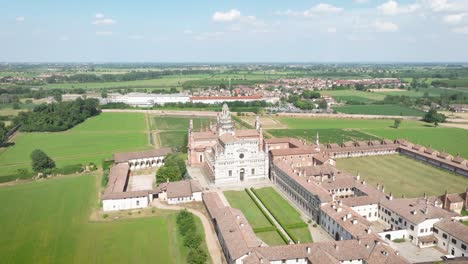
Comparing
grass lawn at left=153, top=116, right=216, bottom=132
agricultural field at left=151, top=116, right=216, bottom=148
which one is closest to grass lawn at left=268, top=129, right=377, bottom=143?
grass lawn at left=153, top=116, right=216, bottom=132

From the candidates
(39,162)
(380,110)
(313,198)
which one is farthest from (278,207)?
(380,110)

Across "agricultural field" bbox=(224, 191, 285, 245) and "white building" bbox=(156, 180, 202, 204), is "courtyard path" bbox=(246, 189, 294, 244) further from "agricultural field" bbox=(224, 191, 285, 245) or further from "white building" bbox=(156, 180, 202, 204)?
"white building" bbox=(156, 180, 202, 204)

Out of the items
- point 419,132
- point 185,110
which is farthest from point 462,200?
point 185,110

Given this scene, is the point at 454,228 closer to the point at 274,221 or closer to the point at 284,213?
the point at 284,213

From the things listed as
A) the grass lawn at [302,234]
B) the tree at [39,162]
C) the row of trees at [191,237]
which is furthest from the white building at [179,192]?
the tree at [39,162]

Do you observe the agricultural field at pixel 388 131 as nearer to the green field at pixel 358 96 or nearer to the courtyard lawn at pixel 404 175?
the courtyard lawn at pixel 404 175
